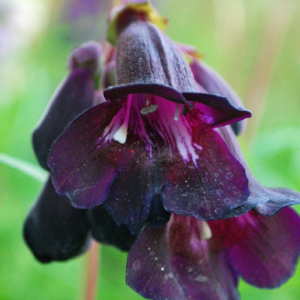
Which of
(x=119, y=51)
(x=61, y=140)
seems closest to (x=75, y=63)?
(x=119, y=51)

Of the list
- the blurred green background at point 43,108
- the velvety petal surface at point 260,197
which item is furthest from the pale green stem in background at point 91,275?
the velvety petal surface at point 260,197

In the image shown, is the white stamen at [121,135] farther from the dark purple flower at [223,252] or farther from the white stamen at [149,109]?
the dark purple flower at [223,252]

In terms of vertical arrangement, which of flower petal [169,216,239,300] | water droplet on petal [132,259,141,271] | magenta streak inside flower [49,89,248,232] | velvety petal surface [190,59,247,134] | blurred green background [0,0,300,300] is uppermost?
velvety petal surface [190,59,247,134]

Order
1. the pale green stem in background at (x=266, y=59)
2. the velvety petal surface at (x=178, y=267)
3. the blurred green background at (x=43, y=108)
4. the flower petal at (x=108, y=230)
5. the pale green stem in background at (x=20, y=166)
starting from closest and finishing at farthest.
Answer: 1. the velvety petal surface at (x=178, y=267)
2. the flower petal at (x=108, y=230)
3. the pale green stem in background at (x=20, y=166)
4. the blurred green background at (x=43, y=108)
5. the pale green stem in background at (x=266, y=59)

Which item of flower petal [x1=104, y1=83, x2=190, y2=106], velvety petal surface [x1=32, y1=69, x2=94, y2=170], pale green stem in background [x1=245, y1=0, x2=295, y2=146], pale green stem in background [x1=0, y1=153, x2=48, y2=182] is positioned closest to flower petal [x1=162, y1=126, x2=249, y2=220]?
flower petal [x1=104, y1=83, x2=190, y2=106]

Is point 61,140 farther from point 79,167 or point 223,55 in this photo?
point 223,55

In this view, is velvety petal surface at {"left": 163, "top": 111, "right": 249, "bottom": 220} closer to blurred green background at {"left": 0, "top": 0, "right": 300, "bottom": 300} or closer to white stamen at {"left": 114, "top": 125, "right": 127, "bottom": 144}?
white stamen at {"left": 114, "top": 125, "right": 127, "bottom": 144}
